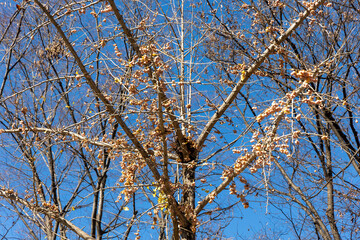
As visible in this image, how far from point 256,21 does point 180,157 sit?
109 inches

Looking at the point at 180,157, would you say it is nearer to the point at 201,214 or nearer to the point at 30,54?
the point at 201,214

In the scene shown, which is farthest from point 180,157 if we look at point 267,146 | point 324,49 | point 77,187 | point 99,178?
point 324,49

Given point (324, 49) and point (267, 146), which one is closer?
point (267, 146)

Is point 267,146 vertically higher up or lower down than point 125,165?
lower down

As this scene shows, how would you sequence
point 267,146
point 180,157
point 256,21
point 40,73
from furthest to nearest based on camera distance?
point 40,73 → point 256,21 → point 180,157 → point 267,146

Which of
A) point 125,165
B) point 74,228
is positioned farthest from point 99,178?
point 125,165

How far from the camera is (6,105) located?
7438mm

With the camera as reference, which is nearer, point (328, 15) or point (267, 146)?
point (267, 146)

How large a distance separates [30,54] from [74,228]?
451 centimetres

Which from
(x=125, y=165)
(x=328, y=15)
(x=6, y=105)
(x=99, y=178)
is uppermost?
(x=328, y=15)

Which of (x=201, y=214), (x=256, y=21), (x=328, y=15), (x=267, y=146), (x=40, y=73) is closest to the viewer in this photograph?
(x=267, y=146)

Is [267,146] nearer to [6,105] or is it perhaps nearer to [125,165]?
[125,165]

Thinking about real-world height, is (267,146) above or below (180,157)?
below

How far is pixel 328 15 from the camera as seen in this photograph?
21.8 feet
